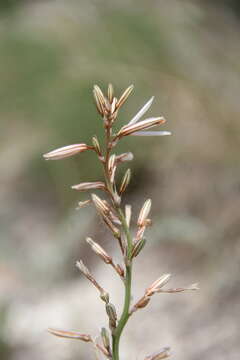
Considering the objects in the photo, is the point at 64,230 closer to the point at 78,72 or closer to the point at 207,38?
the point at 78,72

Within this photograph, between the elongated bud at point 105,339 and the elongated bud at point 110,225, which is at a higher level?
the elongated bud at point 110,225

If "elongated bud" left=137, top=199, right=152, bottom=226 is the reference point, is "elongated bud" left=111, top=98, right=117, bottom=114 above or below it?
above

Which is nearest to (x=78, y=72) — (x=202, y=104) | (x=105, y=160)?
(x=202, y=104)

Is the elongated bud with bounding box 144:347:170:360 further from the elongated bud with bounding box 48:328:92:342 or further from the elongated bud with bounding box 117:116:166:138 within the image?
the elongated bud with bounding box 117:116:166:138

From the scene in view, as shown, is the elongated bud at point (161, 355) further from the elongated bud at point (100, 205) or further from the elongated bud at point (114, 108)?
the elongated bud at point (114, 108)

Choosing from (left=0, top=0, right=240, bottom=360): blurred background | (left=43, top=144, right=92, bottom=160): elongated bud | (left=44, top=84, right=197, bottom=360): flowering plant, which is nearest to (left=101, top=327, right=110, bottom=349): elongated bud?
(left=44, top=84, right=197, bottom=360): flowering plant

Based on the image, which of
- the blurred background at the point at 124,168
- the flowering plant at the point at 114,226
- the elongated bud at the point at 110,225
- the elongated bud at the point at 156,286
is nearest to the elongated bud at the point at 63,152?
the flowering plant at the point at 114,226

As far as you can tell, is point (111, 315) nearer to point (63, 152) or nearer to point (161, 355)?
point (161, 355)
